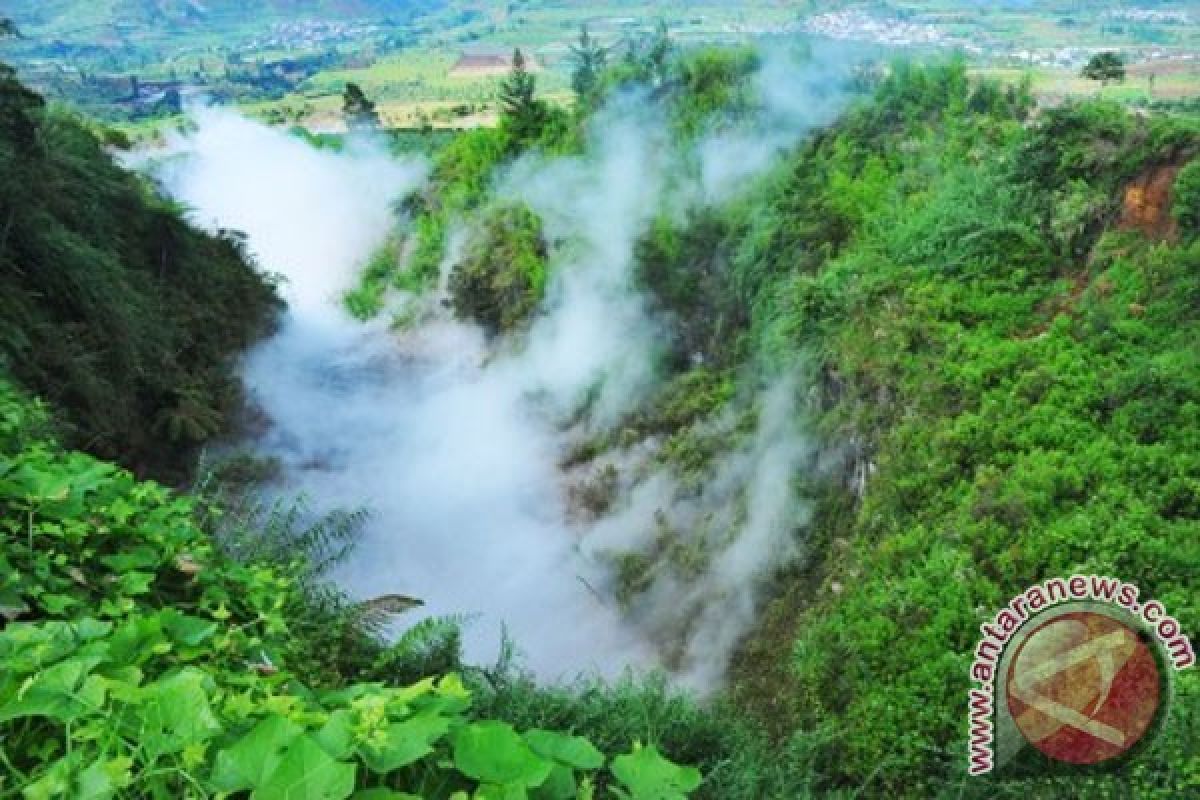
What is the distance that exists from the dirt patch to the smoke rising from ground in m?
3.47

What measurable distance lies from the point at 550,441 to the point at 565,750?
44.4ft

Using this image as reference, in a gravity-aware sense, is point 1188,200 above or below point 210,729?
below

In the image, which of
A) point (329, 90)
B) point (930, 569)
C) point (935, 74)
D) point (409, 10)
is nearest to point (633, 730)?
point (930, 569)

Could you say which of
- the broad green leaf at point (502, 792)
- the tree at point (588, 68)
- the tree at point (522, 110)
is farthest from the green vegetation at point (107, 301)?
the tree at point (588, 68)

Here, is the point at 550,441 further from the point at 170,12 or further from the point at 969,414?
the point at 170,12

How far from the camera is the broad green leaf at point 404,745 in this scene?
1.72 metres

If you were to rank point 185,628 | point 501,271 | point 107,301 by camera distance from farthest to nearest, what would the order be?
point 501,271 < point 107,301 < point 185,628

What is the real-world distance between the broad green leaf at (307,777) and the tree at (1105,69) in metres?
13.4

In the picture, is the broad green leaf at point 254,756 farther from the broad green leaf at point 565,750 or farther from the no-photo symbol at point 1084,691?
the no-photo symbol at point 1084,691

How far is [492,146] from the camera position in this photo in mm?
21000

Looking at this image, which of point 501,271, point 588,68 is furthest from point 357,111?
point 501,271

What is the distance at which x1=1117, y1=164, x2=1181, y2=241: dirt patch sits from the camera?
25.7ft

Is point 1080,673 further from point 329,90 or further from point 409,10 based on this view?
point 409,10

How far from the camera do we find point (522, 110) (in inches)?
808
